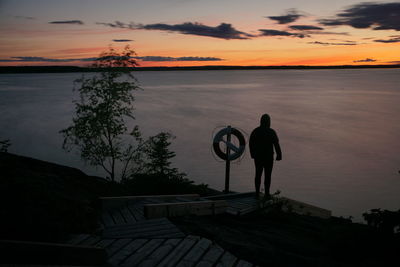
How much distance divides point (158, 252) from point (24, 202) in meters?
2.33

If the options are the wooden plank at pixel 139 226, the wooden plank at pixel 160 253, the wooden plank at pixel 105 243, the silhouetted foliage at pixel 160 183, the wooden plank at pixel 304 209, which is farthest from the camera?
the silhouetted foliage at pixel 160 183

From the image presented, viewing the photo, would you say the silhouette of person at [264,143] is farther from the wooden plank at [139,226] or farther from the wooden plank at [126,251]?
the wooden plank at [126,251]

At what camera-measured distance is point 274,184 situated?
21406 millimetres

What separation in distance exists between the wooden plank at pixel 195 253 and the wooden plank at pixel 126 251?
0.76 meters

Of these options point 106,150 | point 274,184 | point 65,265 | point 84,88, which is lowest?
point 274,184

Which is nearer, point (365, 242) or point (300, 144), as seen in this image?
point (365, 242)

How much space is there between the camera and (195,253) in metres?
4.80

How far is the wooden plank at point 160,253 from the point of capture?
448cm

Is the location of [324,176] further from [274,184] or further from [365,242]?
[365,242]

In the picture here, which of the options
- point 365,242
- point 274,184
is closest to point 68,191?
point 365,242

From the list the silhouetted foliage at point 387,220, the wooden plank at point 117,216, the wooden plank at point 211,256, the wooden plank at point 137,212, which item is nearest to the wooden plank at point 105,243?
the wooden plank at point 117,216

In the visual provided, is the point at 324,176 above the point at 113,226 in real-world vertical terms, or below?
below

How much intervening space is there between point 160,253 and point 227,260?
920 mm

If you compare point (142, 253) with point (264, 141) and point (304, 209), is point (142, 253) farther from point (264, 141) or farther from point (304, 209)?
point (304, 209)
